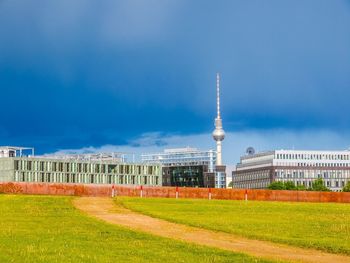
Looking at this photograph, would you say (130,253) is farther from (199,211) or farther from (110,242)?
(199,211)

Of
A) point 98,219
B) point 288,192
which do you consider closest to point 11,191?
point 288,192

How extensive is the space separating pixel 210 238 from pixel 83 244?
7491mm

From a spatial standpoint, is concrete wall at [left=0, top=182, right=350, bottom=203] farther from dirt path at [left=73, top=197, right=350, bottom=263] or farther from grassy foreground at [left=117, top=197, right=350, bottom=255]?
dirt path at [left=73, top=197, right=350, bottom=263]

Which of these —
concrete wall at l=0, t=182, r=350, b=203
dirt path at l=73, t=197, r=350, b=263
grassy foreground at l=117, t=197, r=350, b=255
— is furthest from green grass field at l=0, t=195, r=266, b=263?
concrete wall at l=0, t=182, r=350, b=203

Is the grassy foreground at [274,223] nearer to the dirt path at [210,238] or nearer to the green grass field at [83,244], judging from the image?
the dirt path at [210,238]

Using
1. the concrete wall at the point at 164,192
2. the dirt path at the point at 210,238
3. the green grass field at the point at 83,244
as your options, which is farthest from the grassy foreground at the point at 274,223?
the concrete wall at the point at 164,192

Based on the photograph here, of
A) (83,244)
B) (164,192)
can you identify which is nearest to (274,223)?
(83,244)

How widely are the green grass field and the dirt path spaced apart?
5.15 ft

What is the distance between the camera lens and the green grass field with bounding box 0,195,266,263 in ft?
87.1

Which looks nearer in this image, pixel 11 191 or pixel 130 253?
pixel 130 253

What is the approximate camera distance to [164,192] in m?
91.9

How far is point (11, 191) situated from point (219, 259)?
63.3 metres

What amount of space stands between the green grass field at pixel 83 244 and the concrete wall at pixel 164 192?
39.4m

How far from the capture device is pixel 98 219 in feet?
150
